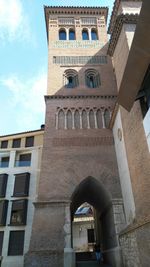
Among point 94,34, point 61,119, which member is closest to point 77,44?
point 94,34

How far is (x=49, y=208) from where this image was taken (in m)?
10.5

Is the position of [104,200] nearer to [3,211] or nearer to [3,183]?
[3,211]

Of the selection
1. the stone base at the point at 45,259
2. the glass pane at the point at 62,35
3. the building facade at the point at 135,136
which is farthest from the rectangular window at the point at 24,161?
the glass pane at the point at 62,35

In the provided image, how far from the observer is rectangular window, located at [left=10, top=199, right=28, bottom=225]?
15.3 m

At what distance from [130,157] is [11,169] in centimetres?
1124

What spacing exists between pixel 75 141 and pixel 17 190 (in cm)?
677

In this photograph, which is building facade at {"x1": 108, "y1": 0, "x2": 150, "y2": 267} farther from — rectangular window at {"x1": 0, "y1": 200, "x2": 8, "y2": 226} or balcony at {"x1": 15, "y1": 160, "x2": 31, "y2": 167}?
rectangular window at {"x1": 0, "y1": 200, "x2": 8, "y2": 226}

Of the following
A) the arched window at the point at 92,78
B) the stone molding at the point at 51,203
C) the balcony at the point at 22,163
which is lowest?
the stone molding at the point at 51,203

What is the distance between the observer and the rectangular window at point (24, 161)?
704 inches

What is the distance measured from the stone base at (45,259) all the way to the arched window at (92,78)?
10.6 metres

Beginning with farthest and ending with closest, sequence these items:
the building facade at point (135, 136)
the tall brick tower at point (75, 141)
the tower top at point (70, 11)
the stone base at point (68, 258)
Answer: the tower top at point (70, 11) → the tall brick tower at point (75, 141) → the stone base at point (68, 258) → the building facade at point (135, 136)

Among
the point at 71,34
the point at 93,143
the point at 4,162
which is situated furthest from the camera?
the point at 71,34

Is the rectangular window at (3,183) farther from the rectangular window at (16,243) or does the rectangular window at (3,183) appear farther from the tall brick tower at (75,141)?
the tall brick tower at (75,141)

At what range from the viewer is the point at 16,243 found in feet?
49.0
